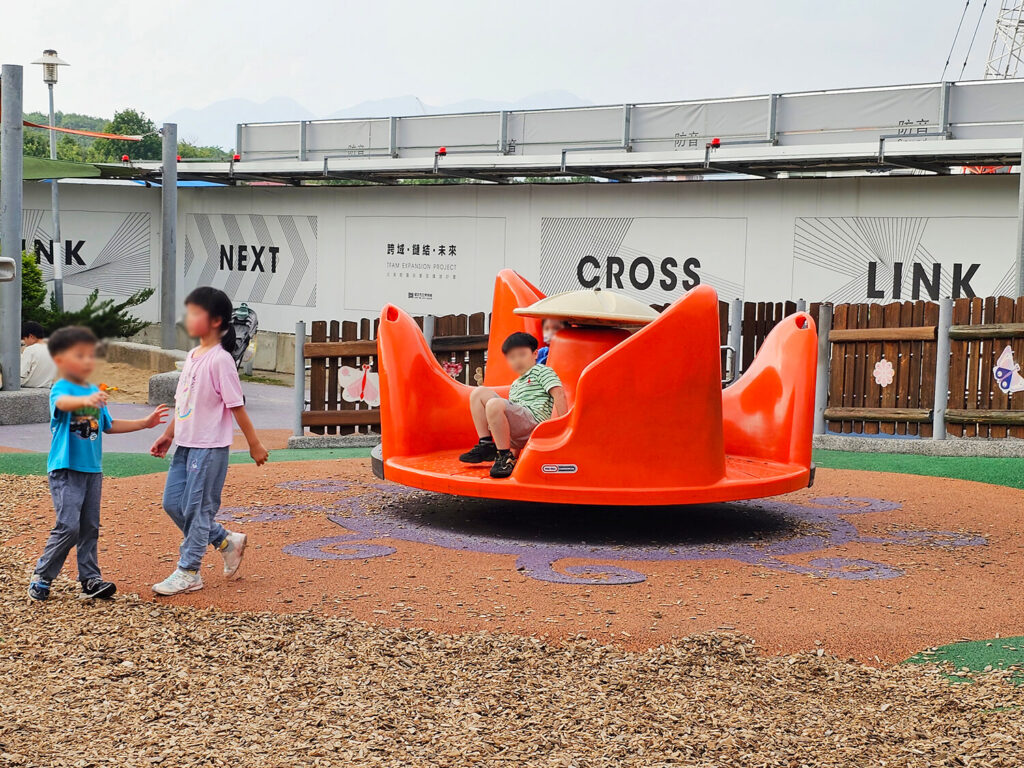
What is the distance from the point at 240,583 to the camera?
6.00 m

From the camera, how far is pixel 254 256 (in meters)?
27.3

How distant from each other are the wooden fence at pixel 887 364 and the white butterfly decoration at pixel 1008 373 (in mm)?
58

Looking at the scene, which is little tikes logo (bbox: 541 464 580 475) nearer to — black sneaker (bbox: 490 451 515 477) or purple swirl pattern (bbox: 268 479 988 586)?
black sneaker (bbox: 490 451 515 477)

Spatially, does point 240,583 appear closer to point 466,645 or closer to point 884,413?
point 466,645

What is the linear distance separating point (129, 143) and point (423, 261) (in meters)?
56.7

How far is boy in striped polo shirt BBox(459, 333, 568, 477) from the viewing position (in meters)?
7.37

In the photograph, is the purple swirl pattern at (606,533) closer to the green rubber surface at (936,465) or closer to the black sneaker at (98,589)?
the black sneaker at (98,589)

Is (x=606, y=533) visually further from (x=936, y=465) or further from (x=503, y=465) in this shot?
(x=936, y=465)

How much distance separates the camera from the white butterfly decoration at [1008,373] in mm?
11883

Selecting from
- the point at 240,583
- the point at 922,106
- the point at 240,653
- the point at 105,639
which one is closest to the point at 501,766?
the point at 240,653

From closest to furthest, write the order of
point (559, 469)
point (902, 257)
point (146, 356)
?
1. point (559, 469)
2. point (902, 257)
3. point (146, 356)

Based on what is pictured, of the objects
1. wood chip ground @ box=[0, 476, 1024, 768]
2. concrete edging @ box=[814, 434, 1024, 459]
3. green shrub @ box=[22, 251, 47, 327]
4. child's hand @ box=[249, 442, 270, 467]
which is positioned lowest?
wood chip ground @ box=[0, 476, 1024, 768]

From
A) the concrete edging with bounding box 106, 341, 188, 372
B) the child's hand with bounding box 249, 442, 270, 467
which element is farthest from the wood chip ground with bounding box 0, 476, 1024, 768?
the concrete edging with bounding box 106, 341, 188, 372

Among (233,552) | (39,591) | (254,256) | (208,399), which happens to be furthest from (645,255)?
(39,591)
